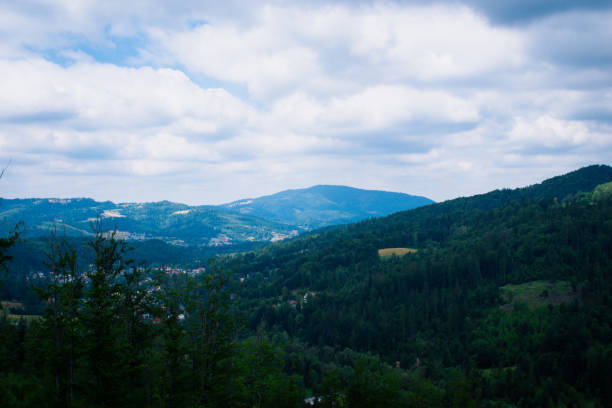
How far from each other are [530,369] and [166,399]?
102 meters

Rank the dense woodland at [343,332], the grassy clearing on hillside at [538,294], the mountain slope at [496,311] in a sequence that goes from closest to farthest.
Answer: the dense woodland at [343,332]
the mountain slope at [496,311]
the grassy clearing on hillside at [538,294]

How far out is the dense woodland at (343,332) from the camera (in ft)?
96.4

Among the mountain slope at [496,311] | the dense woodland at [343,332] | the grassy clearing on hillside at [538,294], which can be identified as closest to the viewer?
the dense woodland at [343,332]

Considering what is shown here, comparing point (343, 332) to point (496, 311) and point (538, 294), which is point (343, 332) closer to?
point (496, 311)

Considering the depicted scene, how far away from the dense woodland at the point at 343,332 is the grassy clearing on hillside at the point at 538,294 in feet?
2.25

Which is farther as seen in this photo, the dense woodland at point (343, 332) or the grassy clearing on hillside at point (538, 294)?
the grassy clearing on hillside at point (538, 294)

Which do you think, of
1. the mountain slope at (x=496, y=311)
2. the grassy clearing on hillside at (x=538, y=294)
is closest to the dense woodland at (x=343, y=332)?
the mountain slope at (x=496, y=311)

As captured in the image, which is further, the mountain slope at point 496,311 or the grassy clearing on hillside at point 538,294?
the grassy clearing on hillside at point 538,294

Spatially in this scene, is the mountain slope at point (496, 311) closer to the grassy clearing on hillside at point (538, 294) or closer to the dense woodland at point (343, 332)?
the grassy clearing on hillside at point (538, 294)

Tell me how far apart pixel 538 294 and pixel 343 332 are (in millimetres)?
71647

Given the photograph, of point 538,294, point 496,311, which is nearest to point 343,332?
point 496,311

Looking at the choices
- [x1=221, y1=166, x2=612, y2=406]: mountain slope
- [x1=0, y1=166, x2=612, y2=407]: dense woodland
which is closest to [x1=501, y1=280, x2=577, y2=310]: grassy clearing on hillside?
[x1=221, y1=166, x2=612, y2=406]: mountain slope

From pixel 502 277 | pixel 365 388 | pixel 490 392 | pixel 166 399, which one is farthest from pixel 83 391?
pixel 502 277

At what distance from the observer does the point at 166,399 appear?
29.8 m
